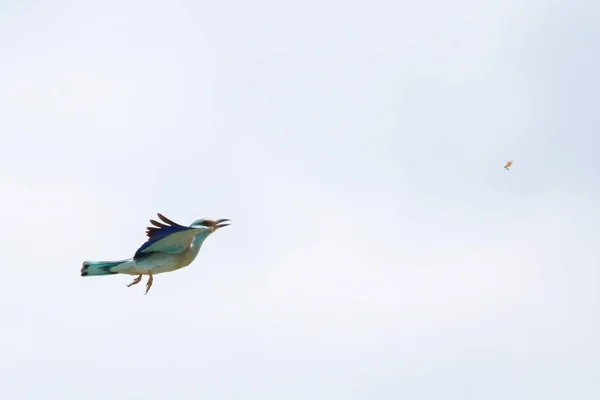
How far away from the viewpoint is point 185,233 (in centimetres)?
4219

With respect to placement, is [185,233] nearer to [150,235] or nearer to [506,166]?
[150,235]

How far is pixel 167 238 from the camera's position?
42.2 m

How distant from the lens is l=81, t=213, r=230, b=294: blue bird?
42.2 metres

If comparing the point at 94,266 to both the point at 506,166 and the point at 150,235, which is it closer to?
the point at 150,235

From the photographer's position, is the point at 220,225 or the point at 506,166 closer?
the point at 220,225

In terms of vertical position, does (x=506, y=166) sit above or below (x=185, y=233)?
above

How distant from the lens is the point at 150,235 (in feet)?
139

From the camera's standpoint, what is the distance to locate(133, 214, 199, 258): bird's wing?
42062 mm

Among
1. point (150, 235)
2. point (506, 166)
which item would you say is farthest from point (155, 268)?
point (506, 166)

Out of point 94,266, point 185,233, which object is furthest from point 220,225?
point 94,266

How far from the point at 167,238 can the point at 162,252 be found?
37.8 inches

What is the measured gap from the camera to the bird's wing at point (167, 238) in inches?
1656

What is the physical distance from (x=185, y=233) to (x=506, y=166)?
40.1 ft

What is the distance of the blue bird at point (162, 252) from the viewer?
139ft
